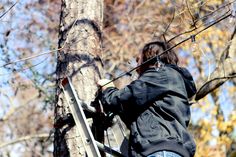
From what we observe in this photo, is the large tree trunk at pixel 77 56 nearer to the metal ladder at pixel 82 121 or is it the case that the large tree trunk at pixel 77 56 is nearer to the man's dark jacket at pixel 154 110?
the metal ladder at pixel 82 121

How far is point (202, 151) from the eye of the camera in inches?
391

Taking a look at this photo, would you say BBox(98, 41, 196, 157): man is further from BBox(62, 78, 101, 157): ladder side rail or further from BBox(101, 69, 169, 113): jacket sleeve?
BBox(62, 78, 101, 157): ladder side rail

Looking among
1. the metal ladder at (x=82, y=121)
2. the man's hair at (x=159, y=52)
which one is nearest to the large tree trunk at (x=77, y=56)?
the metal ladder at (x=82, y=121)

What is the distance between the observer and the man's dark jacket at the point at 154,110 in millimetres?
2674

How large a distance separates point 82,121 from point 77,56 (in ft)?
1.97

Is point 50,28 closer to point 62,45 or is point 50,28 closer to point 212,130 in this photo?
point 212,130

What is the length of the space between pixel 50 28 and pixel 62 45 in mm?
8086

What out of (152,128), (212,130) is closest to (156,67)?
(152,128)

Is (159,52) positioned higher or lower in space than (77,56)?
lower

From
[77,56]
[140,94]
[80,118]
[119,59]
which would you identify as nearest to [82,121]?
[80,118]

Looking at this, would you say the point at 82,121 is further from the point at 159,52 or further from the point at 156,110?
the point at 159,52

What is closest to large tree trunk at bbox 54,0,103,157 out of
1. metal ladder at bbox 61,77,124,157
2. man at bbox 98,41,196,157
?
metal ladder at bbox 61,77,124,157

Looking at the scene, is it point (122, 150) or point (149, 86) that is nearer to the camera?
point (149, 86)

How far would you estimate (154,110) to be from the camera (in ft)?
9.07
